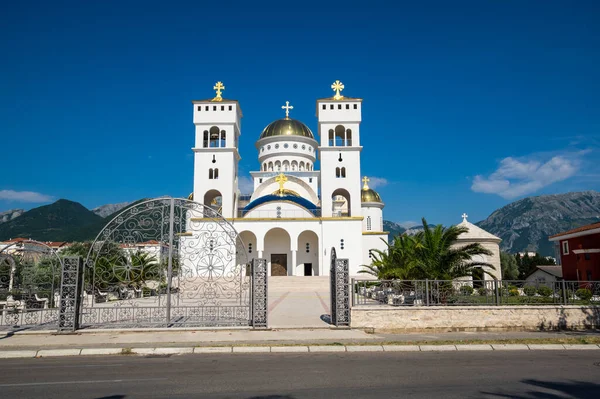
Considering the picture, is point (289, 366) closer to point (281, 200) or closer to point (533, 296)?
point (533, 296)

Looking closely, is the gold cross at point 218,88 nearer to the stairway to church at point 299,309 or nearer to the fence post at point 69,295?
the stairway to church at point 299,309

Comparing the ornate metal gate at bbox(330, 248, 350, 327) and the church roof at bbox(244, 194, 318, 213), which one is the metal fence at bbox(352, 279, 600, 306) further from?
the church roof at bbox(244, 194, 318, 213)

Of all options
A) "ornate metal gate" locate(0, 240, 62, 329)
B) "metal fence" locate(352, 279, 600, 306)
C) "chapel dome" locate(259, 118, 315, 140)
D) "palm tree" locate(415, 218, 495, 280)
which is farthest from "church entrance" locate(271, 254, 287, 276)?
"metal fence" locate(352, 279, 600, 306)

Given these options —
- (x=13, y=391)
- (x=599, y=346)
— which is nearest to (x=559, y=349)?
(x=599, y=346)

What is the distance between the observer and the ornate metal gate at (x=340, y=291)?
11847 millimetres

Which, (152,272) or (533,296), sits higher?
(152,272)

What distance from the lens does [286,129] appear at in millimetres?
45156

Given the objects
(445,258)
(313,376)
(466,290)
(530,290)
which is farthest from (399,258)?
(313,376)

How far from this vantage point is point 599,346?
32.0 feet

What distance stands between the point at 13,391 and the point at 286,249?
3103 cm

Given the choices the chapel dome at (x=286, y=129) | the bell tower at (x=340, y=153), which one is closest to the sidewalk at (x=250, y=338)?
the bell tower at (x=340, y=153)

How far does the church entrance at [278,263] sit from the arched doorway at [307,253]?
3.91 feet

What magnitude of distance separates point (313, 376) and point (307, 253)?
97.8ft

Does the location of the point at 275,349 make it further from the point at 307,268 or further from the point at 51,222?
the point at 51,222
